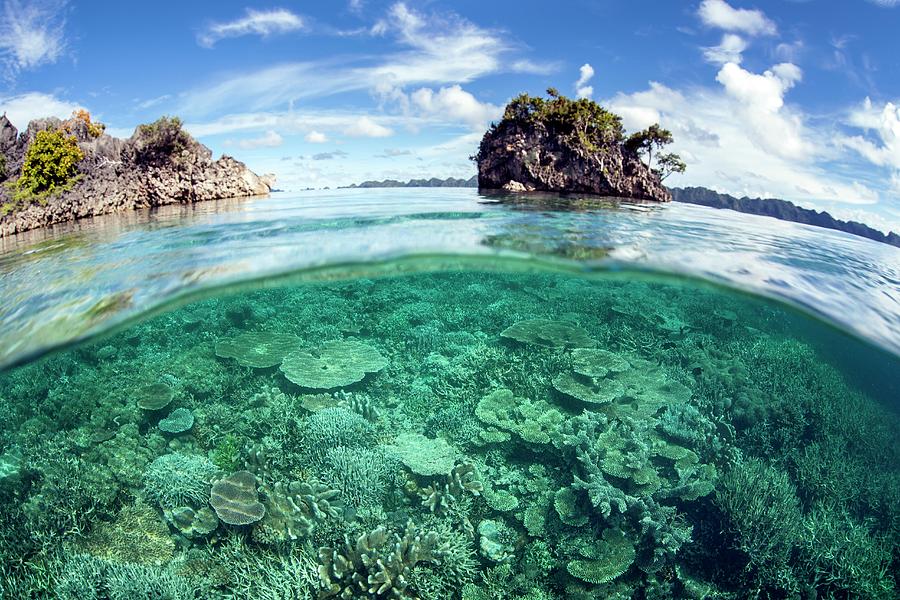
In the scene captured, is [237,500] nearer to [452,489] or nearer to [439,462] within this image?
[439,462]

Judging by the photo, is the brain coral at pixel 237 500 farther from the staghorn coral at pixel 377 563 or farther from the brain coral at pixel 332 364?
the brain coral at pixel 332 364

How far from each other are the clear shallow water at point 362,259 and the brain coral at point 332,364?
176 cm

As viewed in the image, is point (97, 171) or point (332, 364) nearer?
point (332, 364)

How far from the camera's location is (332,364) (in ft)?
27.9

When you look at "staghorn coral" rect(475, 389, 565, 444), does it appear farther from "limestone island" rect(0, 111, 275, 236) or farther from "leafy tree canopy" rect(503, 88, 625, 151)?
"leafy tree canopy" rect(503, 88, 625, 151)

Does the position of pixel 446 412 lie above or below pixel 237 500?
above

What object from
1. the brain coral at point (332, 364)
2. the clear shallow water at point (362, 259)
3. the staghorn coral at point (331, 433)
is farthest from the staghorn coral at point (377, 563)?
the clear shallow water at point (362, 259)

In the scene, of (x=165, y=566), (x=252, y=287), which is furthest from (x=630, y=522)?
(x=252, y=287)

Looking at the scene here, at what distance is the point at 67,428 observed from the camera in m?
7.33

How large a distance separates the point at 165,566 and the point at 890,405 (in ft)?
48.4

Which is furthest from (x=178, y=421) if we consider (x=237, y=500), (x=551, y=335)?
(x=551, y=335)

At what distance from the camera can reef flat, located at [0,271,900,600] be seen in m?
5.64

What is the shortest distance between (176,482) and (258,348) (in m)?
3.03

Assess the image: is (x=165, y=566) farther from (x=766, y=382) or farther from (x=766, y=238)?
(x=766, y=238)
